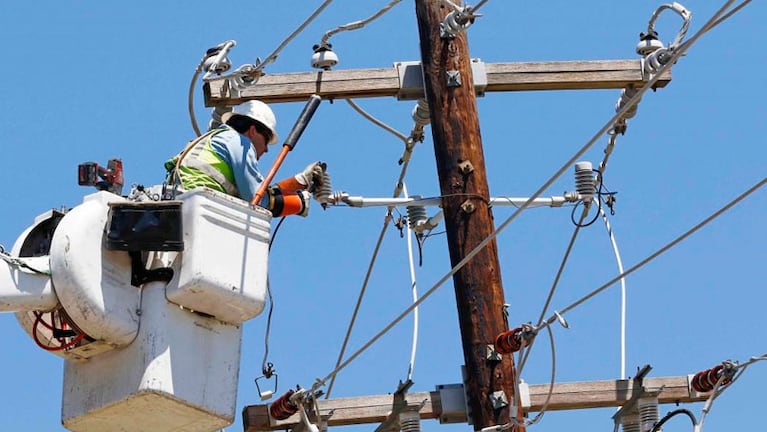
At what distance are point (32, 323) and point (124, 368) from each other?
1.91 feet

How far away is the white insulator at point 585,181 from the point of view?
12.5 meters

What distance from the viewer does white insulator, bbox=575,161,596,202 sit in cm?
1245

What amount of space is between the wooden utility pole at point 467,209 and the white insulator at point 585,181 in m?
0.85

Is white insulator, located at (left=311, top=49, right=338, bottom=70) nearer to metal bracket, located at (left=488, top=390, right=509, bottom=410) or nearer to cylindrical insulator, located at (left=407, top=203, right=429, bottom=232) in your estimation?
cylindrical insulator, located at (left=407, top=203, right=429, bottom=232)

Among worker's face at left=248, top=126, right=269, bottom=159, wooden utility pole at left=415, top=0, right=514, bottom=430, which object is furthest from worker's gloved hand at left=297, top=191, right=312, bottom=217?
wooden utility pole at left=415, top=0, right=514, bottom=430

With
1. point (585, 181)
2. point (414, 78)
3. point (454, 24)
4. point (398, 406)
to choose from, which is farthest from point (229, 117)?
point (585, 181)

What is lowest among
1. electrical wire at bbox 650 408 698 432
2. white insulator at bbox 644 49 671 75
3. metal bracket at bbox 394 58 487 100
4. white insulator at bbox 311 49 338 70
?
electrical wire at bbox 650 408 698 432

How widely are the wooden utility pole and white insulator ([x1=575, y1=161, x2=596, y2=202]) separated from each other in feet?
2.80

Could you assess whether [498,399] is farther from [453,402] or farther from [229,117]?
[229,117]

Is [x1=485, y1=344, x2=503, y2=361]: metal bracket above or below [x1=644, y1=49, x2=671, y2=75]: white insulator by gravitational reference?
below

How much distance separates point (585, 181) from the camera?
12484mm

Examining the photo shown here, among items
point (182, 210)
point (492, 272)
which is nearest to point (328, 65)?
point (492, 272)

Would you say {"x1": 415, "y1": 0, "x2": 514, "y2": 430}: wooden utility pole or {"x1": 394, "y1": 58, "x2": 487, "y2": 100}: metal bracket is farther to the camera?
{"x1": 394, "y1": 58, "x2": 487, "y2": 100}: metal bracket

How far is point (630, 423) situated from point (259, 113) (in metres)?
2.77
